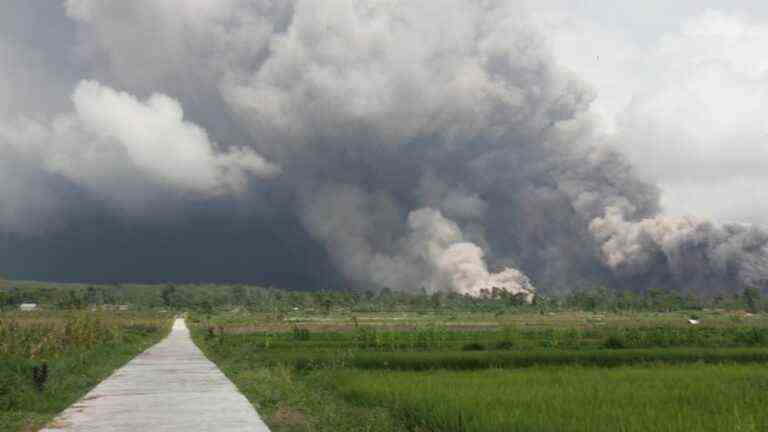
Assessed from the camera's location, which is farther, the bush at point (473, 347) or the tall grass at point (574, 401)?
the bush at point (473, 347)

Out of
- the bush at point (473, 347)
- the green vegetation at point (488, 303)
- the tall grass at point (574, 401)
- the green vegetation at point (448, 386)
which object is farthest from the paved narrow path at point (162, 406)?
the green vegetation at point (488, 303)

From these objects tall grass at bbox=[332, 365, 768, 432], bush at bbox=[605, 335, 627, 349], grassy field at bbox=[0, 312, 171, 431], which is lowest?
grassy field at bbox=[0, 312, 171, 431]

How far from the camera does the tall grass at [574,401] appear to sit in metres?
10.2

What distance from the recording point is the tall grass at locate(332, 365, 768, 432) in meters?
10.2

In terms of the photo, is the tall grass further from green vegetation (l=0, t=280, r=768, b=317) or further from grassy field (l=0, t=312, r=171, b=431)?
green vegetation (l=0, t=280, r=768, b=317)

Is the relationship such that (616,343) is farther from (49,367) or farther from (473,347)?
(49,367)

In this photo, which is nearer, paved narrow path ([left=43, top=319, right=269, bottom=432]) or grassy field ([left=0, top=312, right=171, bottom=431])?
paved narrow path ([left=43, top=319, right=269, bottom=432])

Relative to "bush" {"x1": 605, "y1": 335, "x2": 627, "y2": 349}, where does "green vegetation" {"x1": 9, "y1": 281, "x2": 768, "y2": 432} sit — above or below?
below

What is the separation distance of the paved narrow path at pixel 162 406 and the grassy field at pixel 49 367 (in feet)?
2.11

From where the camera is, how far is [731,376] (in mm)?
19656

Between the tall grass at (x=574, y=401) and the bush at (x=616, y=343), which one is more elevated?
the bush at (x=616, y=343)

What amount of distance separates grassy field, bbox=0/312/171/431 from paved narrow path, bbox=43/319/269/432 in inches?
25.4

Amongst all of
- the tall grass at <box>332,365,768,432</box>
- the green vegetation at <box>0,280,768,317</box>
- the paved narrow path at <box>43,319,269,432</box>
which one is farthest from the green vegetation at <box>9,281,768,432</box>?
the green vegetation at <box>0,280,768,317</box>

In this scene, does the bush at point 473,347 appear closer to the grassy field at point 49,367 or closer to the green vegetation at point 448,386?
the green vegetation at point 448,386
